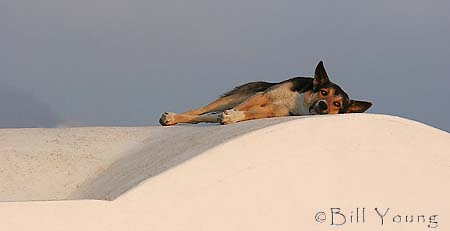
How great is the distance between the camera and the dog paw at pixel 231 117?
25.3 ft

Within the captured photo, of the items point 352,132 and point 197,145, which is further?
point 197,145

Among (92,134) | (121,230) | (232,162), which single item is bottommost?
(121,230)

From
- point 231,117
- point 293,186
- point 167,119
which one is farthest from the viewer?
point 167,119

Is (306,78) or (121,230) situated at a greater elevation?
(306,78)

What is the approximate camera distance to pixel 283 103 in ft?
27.7

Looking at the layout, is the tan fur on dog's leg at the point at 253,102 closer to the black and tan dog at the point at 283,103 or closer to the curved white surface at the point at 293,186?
the black and tan dog at the point at 283,103

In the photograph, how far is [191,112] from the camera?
28.7 feet

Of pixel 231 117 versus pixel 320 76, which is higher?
pixel 320 76

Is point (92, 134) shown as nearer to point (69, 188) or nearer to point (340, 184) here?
point (69, 188)

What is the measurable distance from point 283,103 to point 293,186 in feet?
8.33

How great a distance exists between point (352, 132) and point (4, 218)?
2302 millimetres

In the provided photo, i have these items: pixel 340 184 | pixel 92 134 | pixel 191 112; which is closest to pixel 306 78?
pixel 191 112
